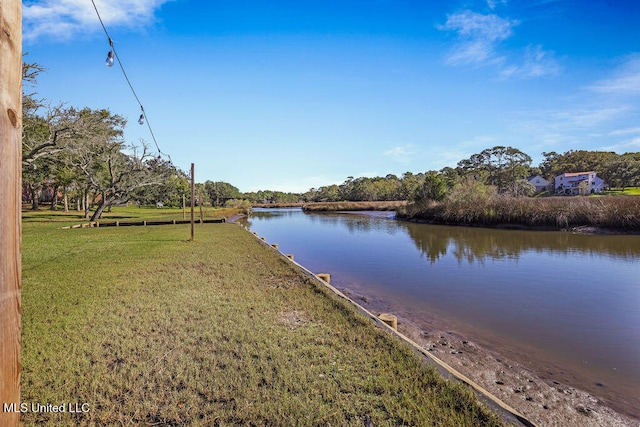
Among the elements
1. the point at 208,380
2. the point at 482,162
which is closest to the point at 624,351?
the point at 208,380

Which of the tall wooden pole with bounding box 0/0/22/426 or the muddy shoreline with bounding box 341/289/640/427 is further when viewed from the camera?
the muddy shoreline with bounding box 341/289/640/427

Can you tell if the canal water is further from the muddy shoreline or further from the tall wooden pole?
the tall wooden pole

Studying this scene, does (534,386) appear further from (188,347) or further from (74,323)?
(74,323)

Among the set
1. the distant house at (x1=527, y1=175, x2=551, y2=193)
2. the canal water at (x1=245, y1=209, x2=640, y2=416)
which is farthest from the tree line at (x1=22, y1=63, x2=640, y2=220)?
the canal water at (x1=245, y1=209, x2=640, y2=416)

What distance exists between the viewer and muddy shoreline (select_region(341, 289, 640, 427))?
11.4 ft

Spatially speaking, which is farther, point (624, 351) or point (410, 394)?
point (624, 351)

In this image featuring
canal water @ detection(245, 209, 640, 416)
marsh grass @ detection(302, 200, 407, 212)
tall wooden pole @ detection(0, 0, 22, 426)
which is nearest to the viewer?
tall wooden pole @ detection(0, 0, 22, 426)

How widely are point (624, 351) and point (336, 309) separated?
457cm

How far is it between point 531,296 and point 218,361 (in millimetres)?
7710

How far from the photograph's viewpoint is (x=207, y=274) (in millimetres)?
8180

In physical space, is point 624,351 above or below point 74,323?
below

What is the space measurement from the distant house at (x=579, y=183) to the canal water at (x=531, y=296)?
54.5m

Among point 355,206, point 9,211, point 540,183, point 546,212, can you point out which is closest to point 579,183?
point 540,183

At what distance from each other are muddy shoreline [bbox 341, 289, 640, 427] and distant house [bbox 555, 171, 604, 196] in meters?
69.4
